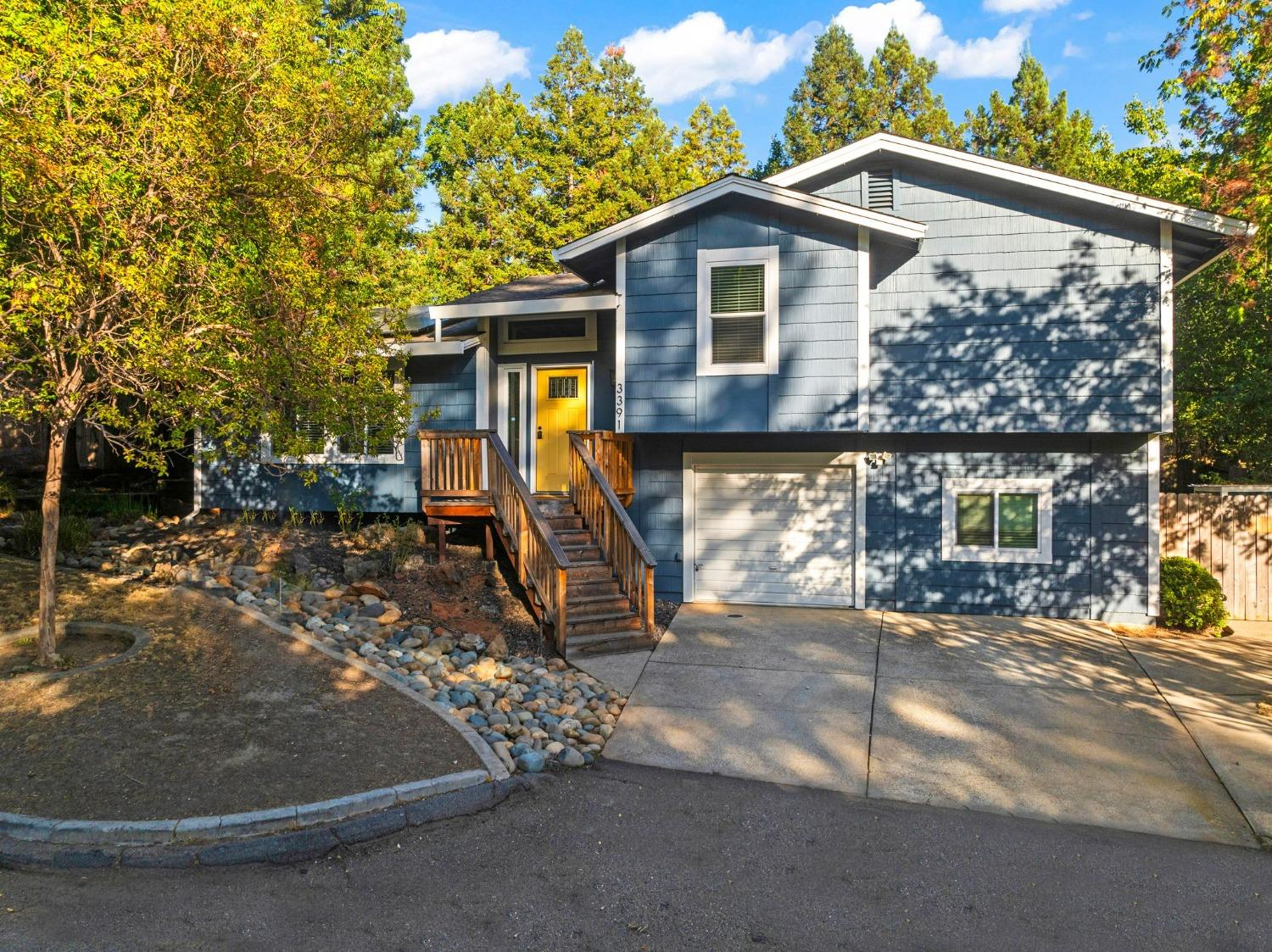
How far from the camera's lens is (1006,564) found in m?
10.6

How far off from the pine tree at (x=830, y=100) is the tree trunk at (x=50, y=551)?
2861 centimetres

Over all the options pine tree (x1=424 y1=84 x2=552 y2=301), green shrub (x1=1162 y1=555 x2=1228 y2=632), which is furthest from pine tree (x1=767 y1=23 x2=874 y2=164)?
green shrub (x1=1162 y1=555 x2=1228 y2=632)

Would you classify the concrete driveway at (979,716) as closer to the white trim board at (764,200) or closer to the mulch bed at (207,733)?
the mulch bed at (207,733)

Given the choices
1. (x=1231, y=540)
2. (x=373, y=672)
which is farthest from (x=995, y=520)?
(x=373, y=672)

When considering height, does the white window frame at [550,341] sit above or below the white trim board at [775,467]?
above

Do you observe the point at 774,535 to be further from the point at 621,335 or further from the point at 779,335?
the point at 621,335

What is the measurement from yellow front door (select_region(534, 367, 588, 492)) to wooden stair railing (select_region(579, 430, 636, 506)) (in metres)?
0.96

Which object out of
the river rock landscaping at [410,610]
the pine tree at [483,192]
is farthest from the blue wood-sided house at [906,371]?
the pine tree at [483,192]

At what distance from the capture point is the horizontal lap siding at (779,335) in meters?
9.91

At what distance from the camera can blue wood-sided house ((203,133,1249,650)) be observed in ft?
32.3

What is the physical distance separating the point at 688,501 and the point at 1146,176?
49.9 feet

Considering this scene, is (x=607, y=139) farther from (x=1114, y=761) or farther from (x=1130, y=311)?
(x=1114, y=761)

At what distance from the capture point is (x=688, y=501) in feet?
38.1

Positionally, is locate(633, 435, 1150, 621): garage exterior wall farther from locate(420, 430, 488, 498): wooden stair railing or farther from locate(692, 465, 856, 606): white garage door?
locate(420, 430, 488, 498): wooden stair railing
